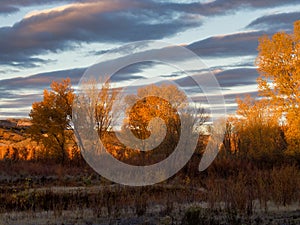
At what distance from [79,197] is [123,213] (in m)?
4.90

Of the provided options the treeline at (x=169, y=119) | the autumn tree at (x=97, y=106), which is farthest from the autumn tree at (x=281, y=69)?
the autumn tree at (x=97, y=106)

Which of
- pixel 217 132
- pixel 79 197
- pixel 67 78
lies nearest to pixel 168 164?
pixel 79 197

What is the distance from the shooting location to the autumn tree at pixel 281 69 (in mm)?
33125

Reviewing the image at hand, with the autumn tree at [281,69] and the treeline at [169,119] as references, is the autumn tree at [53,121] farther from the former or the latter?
the autumn tree at [281,69]

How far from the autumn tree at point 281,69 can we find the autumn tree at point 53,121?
Answer: 19101mm

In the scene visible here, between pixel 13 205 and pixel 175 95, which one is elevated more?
pixel 175 95

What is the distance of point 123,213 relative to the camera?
40.3 ft

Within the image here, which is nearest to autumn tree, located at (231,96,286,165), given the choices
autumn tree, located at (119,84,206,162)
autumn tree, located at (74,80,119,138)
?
autumn tree, located at (119,84,206,162)

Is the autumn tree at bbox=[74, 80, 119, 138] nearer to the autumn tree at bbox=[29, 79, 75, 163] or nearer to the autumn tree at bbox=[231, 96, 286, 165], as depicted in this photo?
the autumn tree at bbox=[29, 79, 75, 163]

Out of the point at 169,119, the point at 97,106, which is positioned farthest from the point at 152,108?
the point at 169,119

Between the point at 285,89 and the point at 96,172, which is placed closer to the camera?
the point at 96,172

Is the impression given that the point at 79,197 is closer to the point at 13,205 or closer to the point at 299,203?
the point at 13,205

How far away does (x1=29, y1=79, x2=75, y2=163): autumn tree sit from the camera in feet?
140

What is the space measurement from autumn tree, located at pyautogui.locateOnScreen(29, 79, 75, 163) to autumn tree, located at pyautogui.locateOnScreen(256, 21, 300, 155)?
19.1m
